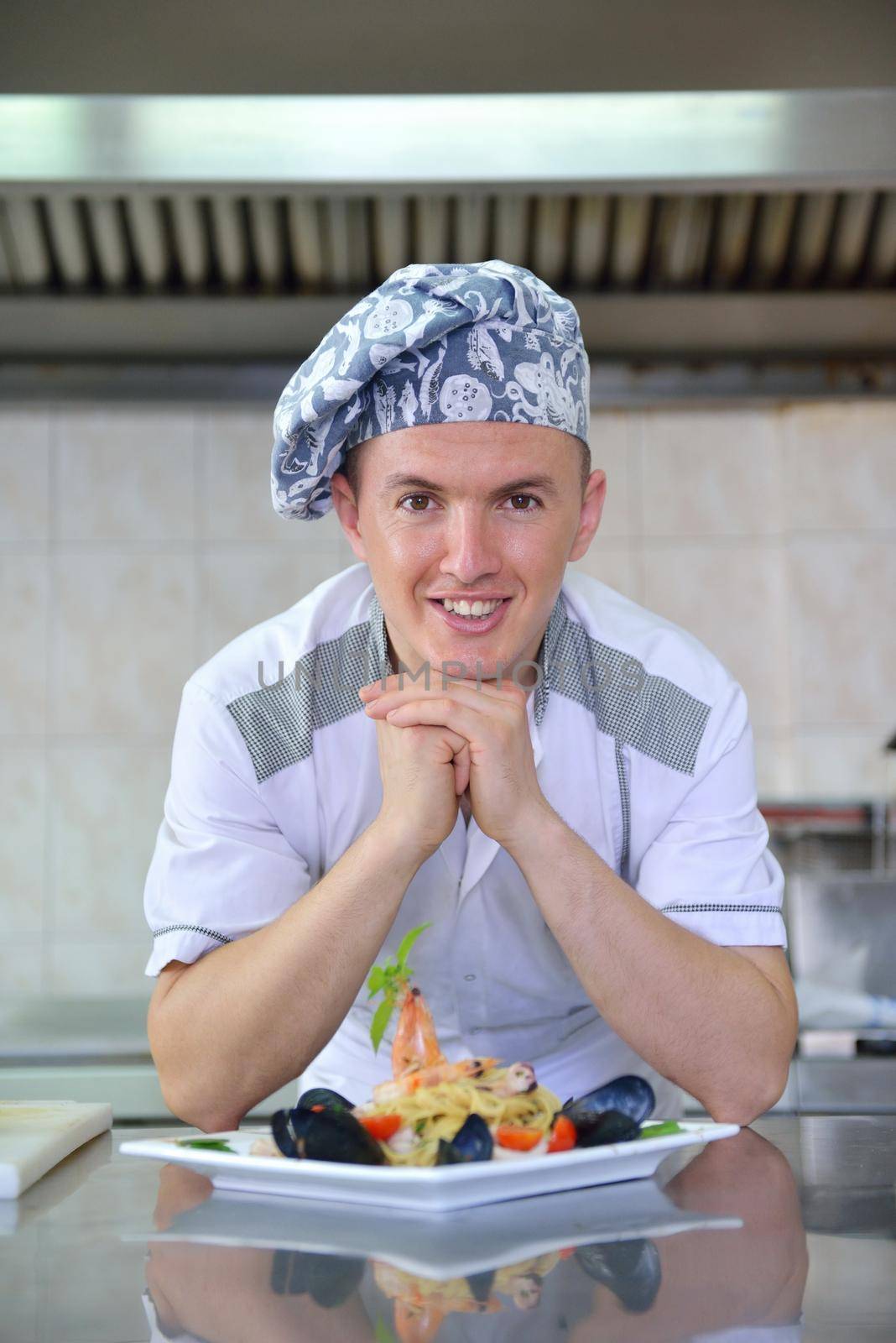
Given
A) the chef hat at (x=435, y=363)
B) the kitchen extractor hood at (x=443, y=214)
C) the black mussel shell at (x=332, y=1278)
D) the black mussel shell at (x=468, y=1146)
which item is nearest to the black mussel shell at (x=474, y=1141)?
the black mussel shell at (x=468, y=1146)

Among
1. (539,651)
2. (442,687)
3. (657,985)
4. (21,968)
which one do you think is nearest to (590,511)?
(539,651)

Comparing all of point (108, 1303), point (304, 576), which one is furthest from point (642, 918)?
point (304, 576)

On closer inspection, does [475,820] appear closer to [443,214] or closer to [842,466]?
[443,214]

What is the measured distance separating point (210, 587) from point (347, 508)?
1278 millimetres

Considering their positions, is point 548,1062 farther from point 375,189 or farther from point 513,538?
point 375,189

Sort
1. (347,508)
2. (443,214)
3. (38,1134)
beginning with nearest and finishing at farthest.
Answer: (38,1134) → (347,508) → (443,214)

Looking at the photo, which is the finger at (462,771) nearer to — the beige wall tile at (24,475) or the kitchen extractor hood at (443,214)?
the kitchen extractor hood at (443,214)

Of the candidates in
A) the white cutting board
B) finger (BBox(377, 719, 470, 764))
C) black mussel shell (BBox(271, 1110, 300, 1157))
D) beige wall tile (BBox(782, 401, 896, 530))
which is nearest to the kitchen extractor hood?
beige wall tile (BBox(782, 401, 896, 530))

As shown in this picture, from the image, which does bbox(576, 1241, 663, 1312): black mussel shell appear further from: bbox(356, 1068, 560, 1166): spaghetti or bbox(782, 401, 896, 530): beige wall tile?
bbox(782, 401, 896, 530): beige wall tile

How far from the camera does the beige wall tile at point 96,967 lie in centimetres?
245

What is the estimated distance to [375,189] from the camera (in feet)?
6.25

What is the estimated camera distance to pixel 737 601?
99.5 inches

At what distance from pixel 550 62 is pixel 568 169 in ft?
0.59

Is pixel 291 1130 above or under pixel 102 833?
above
